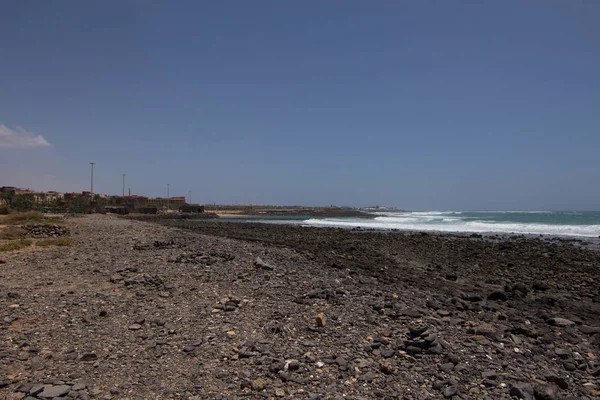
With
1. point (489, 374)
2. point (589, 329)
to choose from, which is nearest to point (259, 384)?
point (489, 374)

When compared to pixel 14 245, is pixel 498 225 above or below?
below

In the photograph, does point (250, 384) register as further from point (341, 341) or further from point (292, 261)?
point (292, 261)

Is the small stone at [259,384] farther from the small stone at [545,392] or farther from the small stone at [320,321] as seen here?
the small stone at [545,392]

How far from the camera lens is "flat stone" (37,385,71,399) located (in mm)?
4218

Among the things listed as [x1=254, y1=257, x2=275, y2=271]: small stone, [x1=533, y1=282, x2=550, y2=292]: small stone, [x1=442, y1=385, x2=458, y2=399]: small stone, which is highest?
[x1=254, y1=257, x2=275, y2=271]: small stone

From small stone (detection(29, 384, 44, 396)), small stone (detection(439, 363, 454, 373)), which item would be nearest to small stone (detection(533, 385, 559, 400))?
small stone (detection(439, 363, 454, 373))

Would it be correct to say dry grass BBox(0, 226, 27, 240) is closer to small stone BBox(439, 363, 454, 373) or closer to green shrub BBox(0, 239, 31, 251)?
green shrub BBox(0, 239, 31, 251)

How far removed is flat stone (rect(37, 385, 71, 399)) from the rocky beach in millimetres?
16

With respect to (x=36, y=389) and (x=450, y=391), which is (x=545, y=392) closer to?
(x=450, y=391)

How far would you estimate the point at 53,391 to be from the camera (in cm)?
432

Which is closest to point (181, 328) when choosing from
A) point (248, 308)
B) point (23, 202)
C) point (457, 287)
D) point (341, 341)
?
point (248, 308)

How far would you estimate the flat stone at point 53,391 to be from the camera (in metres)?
4.22

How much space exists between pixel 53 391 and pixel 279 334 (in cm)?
318

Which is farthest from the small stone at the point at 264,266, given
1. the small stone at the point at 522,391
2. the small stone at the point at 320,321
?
the small stone at the point at 522,391
